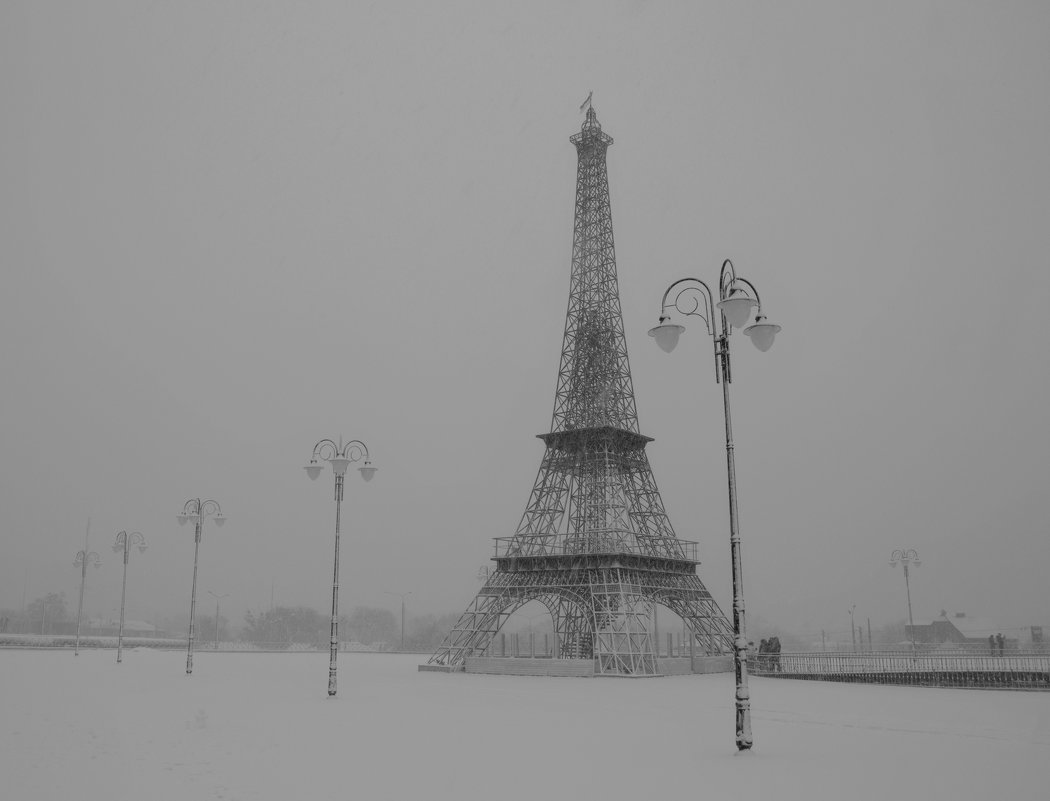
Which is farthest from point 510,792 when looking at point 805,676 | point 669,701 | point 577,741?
point 805,676

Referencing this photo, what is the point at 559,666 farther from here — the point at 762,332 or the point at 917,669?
the point at 762,332

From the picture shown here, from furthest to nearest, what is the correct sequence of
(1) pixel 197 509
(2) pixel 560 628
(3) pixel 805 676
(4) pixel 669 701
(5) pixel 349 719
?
(2) pixel 560 628 → (1) pixel 197 509 → (3) pixel 805 676 → (4) pixel 669 701 → (5) pixel 349 719

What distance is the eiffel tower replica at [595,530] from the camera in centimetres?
4997

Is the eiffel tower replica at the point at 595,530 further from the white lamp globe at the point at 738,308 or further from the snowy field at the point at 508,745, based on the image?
the white lamp globe at the point at 738,308

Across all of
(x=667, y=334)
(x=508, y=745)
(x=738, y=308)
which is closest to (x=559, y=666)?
(x=508, y=745)

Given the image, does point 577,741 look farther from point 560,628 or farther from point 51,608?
point 51,608

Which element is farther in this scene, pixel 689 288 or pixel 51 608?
pixel 51 608

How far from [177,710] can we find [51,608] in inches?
6347

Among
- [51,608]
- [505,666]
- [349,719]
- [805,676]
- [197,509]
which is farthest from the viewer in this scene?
[51,608]

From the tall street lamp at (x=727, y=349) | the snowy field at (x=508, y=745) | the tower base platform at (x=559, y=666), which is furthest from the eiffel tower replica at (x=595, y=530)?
the tall street lamp at (x=727, y=349)

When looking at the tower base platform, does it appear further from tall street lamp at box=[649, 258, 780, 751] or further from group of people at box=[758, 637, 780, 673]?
tall street lamp at box=[649, 258, 780, 751]

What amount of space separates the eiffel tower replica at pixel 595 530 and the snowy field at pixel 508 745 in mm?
16905

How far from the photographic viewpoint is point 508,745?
18.2 meters

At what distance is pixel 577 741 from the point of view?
18969 millimetres
